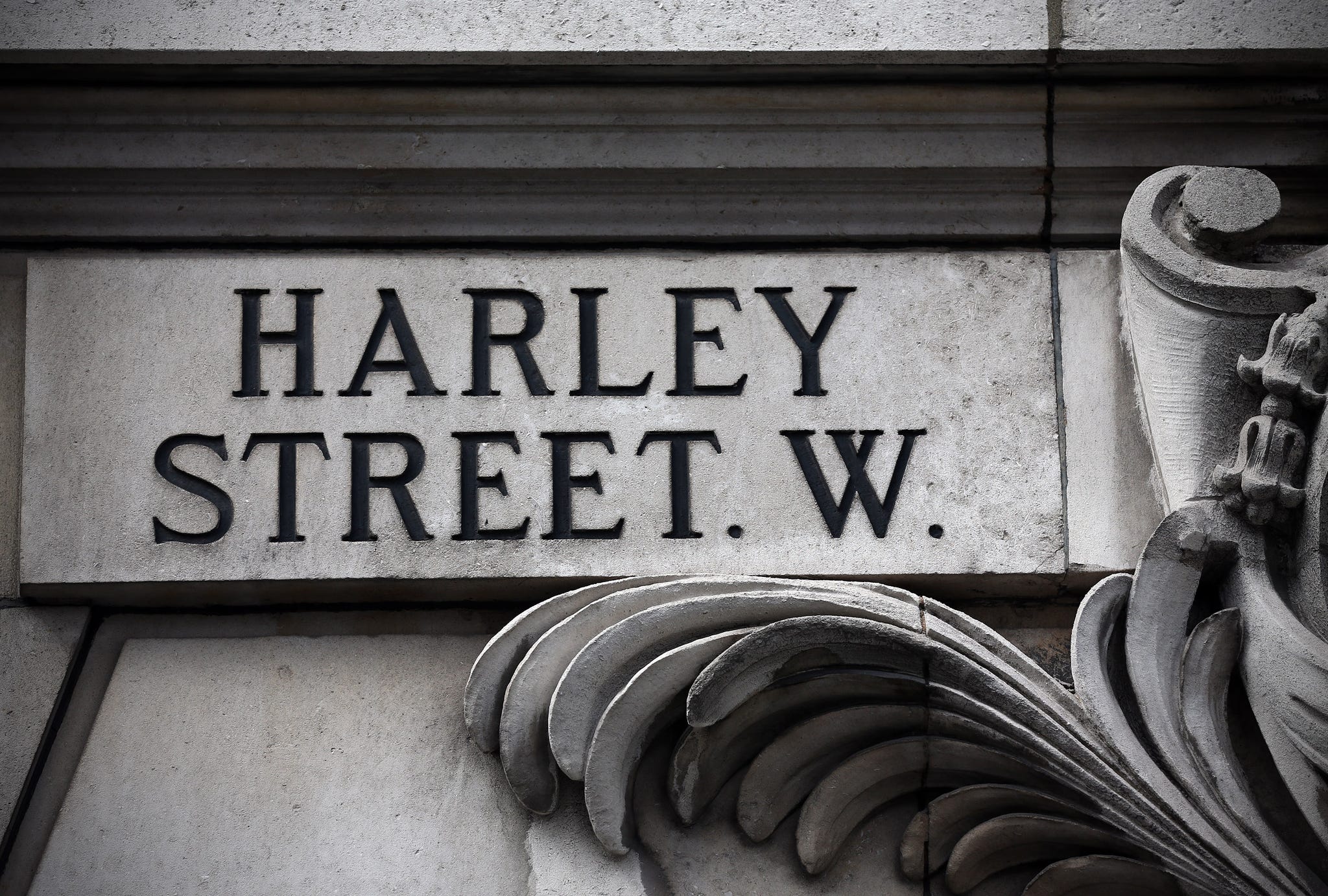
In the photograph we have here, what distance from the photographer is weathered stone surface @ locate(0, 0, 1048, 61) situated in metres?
3.28

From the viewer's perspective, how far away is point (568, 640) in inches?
119

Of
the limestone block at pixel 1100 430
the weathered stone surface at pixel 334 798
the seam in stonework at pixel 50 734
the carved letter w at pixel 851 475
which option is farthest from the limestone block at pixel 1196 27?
the seam in stonework at pixel 50 734

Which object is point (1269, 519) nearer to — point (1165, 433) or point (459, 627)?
point (1165, 433)

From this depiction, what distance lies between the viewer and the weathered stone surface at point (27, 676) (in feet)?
9.97

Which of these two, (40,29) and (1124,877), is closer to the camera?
(1124,877)

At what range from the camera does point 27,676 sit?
10.2 ft

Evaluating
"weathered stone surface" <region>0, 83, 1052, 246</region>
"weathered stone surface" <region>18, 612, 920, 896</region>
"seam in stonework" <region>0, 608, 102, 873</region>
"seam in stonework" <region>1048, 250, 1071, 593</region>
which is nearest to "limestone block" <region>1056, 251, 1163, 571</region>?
"seam in stonework" <region>1048, 250, 1071, 593</region>

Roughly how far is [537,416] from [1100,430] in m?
1.05

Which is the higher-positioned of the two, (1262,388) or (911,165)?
(911,165)

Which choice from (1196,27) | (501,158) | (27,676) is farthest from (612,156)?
(27,676)

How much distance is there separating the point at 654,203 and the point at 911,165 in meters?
0.51

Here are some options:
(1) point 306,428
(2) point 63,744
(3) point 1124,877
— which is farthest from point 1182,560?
(2) point 63,744

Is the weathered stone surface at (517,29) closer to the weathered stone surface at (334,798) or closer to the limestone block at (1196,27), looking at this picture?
the limestone block at (1196,27)

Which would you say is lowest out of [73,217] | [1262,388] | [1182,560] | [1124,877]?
[1124,877]
